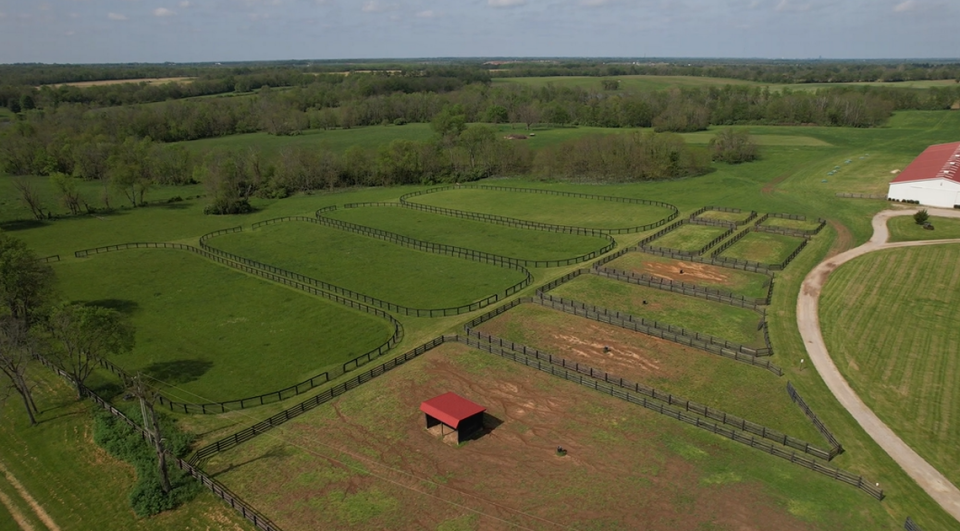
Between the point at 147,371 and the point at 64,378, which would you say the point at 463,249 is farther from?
the point at 64,378

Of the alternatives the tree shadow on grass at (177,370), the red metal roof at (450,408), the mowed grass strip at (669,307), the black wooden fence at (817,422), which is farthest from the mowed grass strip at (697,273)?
the tree shadow on grass at (177,370)

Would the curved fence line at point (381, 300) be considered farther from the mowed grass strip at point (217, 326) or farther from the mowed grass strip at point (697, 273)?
the mowed grass strip at point (697, 273)

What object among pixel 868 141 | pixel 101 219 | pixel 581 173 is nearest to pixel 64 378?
pixel 101 219

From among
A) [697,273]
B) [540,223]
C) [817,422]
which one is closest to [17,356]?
[817,422]

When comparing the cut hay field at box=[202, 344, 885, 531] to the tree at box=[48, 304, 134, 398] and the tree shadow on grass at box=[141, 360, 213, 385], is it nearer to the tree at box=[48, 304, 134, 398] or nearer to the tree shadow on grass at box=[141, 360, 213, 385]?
the tree shadow on grass at box=[141, 360, 213, 385]


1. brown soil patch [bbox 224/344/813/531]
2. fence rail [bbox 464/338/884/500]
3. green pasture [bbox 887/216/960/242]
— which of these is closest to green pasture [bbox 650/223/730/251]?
green pasture [bbox 887/216/960/242]

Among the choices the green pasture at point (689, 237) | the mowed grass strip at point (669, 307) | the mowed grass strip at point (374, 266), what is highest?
the green pasture at point (689, 237)
